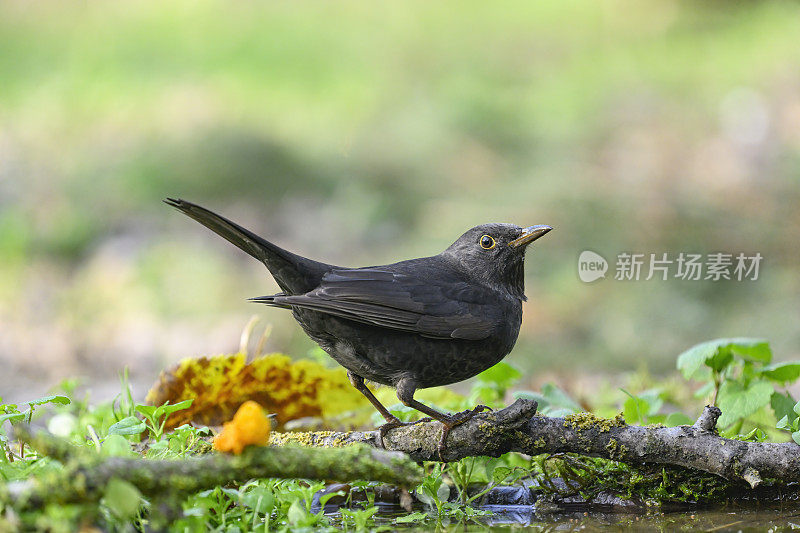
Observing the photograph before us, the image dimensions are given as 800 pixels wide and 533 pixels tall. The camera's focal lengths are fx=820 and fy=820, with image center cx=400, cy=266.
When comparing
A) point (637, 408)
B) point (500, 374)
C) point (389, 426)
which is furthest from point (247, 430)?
point (637, 408)

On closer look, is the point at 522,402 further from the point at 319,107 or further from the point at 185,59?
the point at 185,59

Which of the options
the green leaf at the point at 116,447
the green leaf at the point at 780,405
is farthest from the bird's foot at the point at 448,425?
the green leaf at the point at 780,405

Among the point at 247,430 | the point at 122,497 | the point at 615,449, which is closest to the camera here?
the point at 122,497

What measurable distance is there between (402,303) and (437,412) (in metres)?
0.47

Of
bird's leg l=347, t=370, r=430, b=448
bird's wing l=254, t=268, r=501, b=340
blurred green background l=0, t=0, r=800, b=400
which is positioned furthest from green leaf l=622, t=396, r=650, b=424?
blurred green background l=0, t=0, r=800, b=400

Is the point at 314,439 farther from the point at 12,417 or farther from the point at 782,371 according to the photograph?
the point at 782,371

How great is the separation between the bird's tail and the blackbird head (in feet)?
2.42

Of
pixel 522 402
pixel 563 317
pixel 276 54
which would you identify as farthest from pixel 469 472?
pixel 276 54

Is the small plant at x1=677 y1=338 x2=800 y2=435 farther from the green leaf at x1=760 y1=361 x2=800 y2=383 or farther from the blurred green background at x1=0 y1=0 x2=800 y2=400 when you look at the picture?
the blurred green background at x1=0 y1=0 x2=800 y2=400

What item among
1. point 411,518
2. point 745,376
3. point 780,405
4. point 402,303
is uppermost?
point 402,303

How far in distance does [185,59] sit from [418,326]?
33.9 feet

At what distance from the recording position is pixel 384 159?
1095cm

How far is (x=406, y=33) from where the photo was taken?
1327 centimetres

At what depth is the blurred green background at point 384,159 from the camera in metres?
8.19
